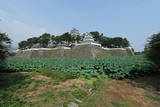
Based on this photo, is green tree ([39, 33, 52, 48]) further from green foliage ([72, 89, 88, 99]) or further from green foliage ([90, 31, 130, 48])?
green foliage ([72, 89, 88, 99])

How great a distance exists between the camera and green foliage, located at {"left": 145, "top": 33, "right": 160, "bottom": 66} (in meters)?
7.50

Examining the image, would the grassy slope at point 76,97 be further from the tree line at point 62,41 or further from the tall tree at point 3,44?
the tree line at point 62,41

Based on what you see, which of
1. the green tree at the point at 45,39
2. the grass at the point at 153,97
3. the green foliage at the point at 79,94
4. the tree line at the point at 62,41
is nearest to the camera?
the green foliage at the point at 79,94

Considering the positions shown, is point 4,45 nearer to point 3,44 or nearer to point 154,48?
point 3,44

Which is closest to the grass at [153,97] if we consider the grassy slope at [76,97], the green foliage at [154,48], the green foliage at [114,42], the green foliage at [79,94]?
the grassy slope at [76,97]

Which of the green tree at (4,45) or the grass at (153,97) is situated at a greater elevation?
the green tree at (4,45)

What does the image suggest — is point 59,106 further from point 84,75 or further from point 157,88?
point 157,88

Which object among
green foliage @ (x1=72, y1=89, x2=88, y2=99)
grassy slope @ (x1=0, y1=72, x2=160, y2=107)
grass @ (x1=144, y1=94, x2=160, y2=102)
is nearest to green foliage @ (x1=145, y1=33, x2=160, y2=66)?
grassy slope @ (x1=0, y1=72, x2=160, y2=107)

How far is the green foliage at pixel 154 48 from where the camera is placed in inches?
295

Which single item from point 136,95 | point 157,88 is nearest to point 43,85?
point 136,95

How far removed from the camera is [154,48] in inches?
302

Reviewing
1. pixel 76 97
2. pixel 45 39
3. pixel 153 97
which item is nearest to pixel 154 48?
pixel 153 97

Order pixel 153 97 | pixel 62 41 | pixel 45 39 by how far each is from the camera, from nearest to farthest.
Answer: pixel 153 97, pixel 62 41, pixel 45 39

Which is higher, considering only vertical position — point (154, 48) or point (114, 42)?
point (114, 42)
